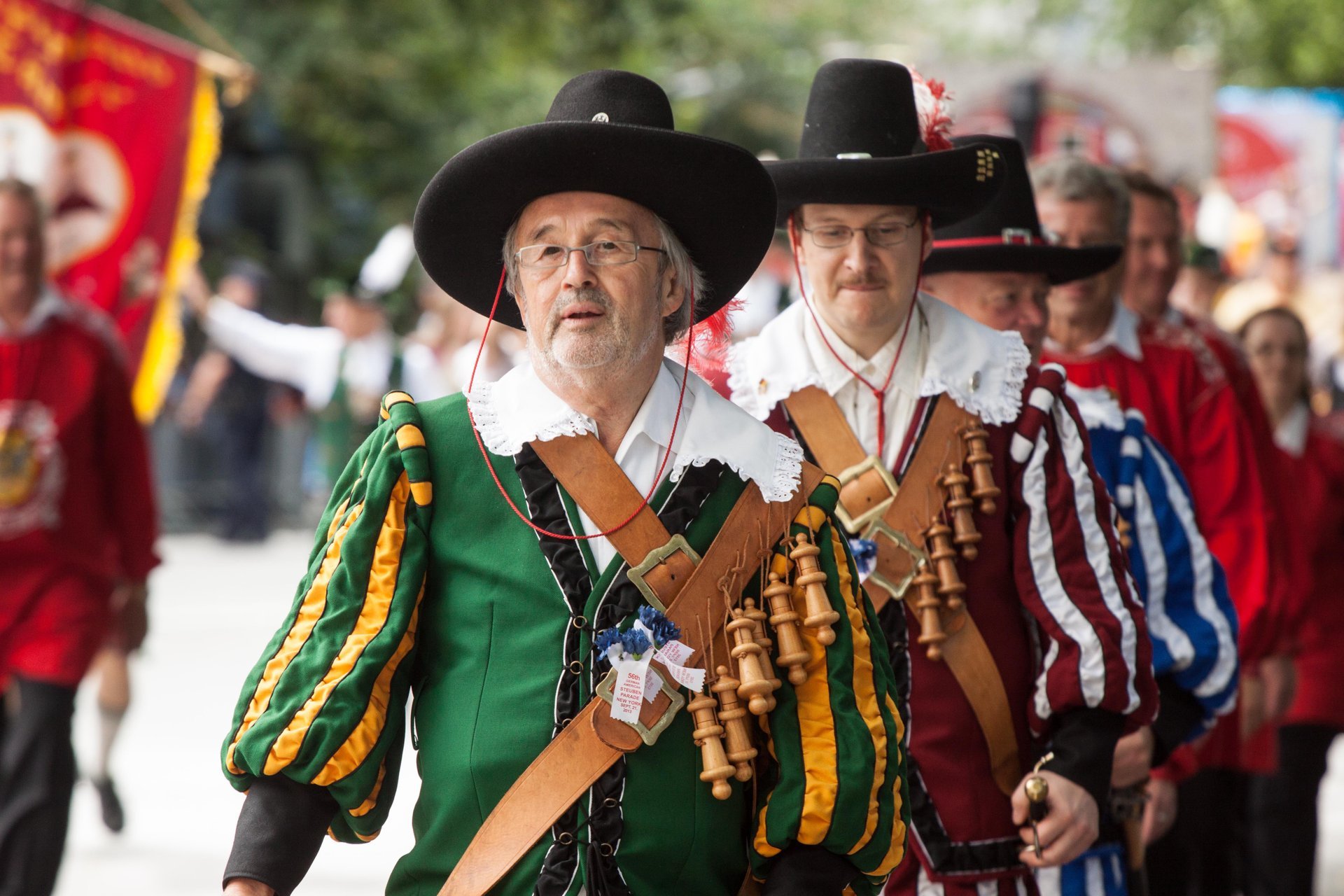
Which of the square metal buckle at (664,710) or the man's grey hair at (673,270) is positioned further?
the man's grey hair at (673,270)

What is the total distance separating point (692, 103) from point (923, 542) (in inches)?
1078

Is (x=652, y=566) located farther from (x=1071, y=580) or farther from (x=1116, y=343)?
(x=1116, y=343)

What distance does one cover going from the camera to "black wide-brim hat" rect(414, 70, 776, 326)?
9.39ft

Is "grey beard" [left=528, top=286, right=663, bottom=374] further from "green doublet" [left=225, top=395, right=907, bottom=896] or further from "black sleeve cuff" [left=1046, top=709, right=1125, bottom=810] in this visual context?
"black sleeve cuff" [left=1046, top=709, right=1125, bottom=810]

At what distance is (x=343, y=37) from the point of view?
802 inches

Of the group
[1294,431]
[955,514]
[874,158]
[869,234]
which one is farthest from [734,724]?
[1294,431]

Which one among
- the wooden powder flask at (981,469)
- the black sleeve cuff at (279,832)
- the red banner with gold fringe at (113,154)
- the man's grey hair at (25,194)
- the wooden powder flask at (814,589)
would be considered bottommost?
the black sleeve cuff at (279,832)

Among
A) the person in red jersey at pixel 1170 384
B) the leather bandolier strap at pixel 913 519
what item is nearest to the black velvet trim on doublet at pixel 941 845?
the leather bandolier strap at pixel 913 519

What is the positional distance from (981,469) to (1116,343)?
1659 millimetres

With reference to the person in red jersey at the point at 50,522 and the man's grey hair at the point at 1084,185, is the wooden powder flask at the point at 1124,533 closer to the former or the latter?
the man's grey hair at the point at 1084,185

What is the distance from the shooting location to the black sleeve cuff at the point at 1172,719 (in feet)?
12.8

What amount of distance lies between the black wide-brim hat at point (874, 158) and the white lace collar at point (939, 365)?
9.2 inches

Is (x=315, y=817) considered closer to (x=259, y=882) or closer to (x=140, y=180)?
(x=259, y=882)

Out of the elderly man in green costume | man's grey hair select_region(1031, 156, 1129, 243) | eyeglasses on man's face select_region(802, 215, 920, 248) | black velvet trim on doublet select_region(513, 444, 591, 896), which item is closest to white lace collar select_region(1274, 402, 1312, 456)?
man's grey hair select_region(1031, 156, 1129, 243)
